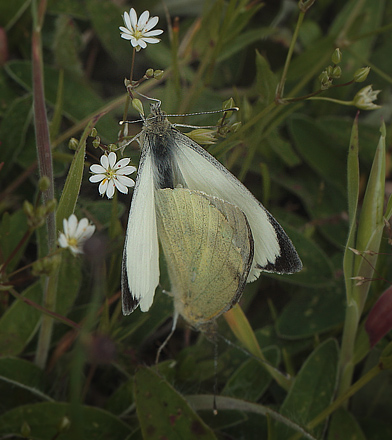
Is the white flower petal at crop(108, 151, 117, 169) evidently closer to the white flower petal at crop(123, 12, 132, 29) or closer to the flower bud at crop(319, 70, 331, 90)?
the white flower petal at crop(123, 12, 132, 29)

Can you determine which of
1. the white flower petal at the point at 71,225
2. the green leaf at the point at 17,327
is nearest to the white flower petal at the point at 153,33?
the white flower petal at the point at 71,225

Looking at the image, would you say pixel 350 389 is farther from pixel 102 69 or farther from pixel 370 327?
pixel 102 69

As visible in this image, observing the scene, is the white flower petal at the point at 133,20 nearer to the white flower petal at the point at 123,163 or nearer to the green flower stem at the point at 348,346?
the white flower petal at the point at 123,163

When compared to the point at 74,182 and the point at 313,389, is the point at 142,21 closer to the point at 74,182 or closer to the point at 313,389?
the point at 74,182

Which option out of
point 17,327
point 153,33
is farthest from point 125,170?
point 17,327

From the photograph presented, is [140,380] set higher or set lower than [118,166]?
lower

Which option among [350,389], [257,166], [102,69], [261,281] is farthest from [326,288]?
[102,69]
